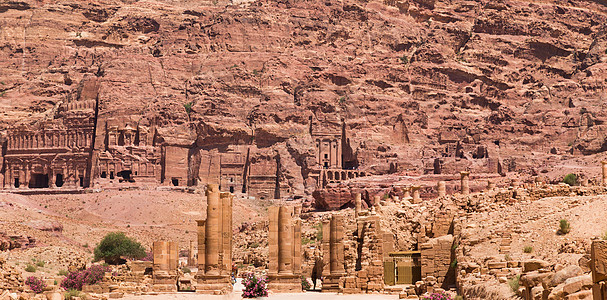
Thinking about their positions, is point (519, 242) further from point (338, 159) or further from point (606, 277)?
point (338, 159)

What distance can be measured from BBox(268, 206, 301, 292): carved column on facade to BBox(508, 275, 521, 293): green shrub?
1969cm

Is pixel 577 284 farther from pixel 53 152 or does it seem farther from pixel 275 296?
pixel 53 152

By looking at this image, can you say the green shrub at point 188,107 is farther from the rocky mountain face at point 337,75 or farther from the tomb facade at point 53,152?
the tomb facade at point 53,152

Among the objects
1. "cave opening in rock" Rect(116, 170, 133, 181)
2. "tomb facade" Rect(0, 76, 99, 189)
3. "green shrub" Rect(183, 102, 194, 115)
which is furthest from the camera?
"green shrub" Rect(183, 102, 194, 115)

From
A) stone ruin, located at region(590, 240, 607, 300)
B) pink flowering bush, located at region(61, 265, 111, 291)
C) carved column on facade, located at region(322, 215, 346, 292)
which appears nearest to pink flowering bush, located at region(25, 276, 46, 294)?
pink flowering bush, located at region(61, 265, 111, 291)

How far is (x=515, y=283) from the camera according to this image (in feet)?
→ 77.9

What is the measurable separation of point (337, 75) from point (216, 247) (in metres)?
94.7

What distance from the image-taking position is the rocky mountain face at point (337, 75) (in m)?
119

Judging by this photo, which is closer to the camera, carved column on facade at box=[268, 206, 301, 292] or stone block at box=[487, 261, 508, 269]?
stone block at box=[487, 261, 508, 269]

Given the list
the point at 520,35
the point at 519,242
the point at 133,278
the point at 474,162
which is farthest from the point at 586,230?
the point at 520,35

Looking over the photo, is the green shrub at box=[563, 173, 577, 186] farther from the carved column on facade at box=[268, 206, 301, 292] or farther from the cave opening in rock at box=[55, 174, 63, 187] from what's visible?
the cave opening in rock at box=[55, 174, 63, 187]

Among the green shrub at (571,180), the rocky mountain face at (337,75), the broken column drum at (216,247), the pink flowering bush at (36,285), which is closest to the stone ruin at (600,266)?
the broken column drum at (216,247)

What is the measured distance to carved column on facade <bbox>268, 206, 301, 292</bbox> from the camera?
1714 inches

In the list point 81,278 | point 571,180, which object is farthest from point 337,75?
point 81,278
